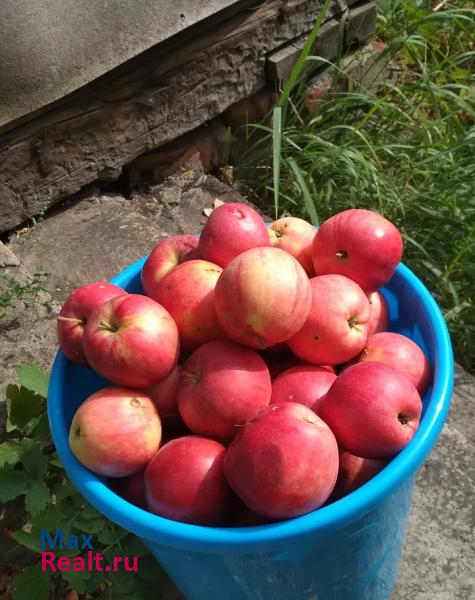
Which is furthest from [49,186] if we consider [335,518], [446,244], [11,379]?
[335,518]

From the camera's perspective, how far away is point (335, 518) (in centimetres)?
107

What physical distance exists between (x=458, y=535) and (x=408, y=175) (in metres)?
1.34

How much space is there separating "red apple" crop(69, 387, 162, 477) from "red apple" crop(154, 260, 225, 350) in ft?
0.65

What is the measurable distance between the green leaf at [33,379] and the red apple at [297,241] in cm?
72

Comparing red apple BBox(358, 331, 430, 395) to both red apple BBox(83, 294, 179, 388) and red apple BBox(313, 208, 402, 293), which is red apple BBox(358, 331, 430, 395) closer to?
red apple BBox(313, 208, 402, 293)

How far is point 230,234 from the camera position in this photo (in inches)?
57.8

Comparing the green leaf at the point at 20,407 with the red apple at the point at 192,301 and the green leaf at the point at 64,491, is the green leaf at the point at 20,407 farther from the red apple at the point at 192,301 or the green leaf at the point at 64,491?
the red apple at the point at 192,301

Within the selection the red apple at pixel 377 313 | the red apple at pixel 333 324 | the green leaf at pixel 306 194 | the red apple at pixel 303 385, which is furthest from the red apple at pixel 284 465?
the green leaf at pixel 306 194

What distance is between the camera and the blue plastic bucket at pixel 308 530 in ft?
3.55

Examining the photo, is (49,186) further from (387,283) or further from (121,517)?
(121,517)

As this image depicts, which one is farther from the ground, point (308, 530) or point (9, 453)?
point (308, 530)

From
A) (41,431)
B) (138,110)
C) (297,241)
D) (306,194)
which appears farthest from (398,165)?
(41,431)

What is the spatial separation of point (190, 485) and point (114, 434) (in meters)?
0.17

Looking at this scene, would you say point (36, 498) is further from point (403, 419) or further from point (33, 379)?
point (403, 419)
